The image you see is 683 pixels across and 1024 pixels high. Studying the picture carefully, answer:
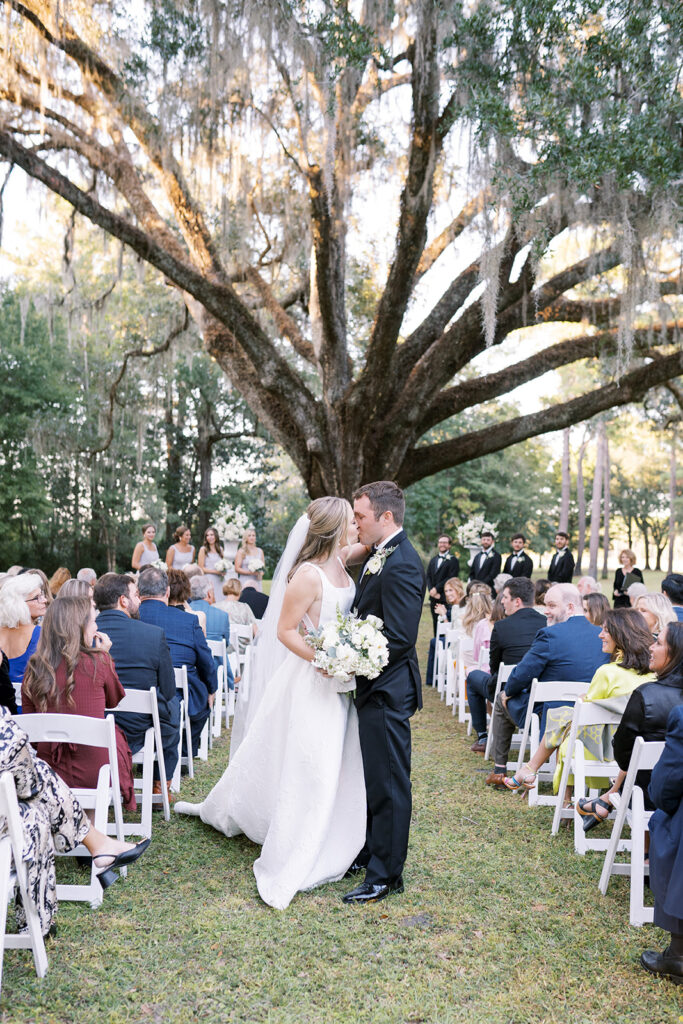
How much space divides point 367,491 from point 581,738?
194cm

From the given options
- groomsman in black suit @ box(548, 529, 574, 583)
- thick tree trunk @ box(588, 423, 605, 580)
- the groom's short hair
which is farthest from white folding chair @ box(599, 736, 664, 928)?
thick tree trunk @ box(588, 423, 605, 580)

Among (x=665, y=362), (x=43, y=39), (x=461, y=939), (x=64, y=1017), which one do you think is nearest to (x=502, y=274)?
(x=665, y=362)

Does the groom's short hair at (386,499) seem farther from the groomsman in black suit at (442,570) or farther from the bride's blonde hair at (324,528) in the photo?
the groomsman in black suit at (442,570)

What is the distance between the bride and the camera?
3.87m

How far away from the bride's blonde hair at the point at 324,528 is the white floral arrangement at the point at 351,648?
15.1 inches

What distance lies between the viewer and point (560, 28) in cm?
754

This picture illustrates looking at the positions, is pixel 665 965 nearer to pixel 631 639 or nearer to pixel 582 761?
pixel 582 761

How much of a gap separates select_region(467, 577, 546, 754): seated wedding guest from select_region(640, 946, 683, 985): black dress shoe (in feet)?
9.98

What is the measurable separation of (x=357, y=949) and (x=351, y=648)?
46.1 inches

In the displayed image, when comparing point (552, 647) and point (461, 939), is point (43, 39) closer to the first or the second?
point (552, 647)

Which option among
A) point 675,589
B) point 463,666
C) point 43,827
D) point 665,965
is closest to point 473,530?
point 463,666

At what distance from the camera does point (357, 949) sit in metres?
3.26

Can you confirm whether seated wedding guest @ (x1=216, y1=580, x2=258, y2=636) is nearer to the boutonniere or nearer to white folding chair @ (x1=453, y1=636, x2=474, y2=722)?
white folding chair @ (x1=453, y1=636, x2=474, y2=722)

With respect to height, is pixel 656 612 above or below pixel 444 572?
above
